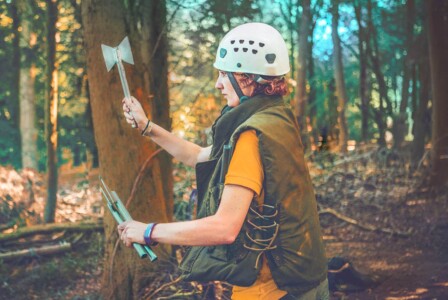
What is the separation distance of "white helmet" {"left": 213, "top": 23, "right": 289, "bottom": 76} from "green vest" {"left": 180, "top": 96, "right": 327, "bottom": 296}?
0.57 feet

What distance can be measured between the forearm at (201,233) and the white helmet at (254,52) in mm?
827

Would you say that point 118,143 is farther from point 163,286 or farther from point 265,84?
point 265,84

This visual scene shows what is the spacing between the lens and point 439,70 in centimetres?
1059

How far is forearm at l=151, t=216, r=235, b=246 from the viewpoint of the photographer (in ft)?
8.21

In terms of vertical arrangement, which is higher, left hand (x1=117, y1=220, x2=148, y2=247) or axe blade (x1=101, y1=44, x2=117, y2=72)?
axe blade (x1=101, y1=44, x2=117, y2=72)

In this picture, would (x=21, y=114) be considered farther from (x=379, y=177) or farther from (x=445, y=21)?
(x=445, y=21)

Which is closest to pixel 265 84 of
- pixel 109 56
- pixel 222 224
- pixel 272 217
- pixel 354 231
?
pixel 272 217

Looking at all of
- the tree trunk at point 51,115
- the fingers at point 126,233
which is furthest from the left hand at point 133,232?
the tree trunk at point 51,115

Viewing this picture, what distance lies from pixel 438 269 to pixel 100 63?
4872mm

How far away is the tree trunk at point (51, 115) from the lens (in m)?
9.10

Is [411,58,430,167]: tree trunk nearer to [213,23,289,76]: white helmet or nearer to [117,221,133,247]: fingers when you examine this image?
[213,23,289,76]: white helmet

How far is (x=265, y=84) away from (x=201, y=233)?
0.86 m

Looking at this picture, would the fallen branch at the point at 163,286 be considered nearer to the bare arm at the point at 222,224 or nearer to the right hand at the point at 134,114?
the right hand at the point at 134,114

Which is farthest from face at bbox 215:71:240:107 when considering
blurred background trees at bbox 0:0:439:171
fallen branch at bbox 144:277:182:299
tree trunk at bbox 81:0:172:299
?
blurred background trees at bbox 0:0:439:171
